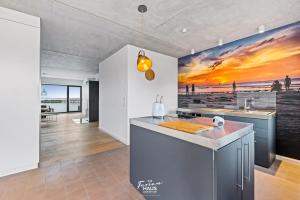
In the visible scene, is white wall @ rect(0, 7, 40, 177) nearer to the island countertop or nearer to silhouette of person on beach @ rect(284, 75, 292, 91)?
the island countertop

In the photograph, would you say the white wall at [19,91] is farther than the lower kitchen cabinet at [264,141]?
No

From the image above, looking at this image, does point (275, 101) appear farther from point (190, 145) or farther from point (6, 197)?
point (6, 197)

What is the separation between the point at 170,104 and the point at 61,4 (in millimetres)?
3826

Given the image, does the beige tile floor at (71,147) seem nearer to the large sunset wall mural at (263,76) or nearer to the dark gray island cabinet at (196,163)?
the dark gray island cabinet at (196,163)

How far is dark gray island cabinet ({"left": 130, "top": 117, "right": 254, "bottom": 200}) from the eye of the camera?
104cm

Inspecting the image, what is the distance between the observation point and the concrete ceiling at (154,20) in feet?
7.14

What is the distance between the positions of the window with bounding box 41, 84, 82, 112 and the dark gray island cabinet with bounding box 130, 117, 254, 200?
1070cm

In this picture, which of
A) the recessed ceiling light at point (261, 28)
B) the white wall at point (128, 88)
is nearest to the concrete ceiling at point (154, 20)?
the recessed ceiling light at point (261, 28)

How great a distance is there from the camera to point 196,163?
112 cm

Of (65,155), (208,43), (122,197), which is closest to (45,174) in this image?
(65,155)

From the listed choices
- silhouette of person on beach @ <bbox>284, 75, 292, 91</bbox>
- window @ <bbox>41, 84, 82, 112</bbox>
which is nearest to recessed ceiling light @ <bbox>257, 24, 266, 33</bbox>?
silhouette of person on beach @ <bbox>284, 75, 292, 91</bbox>

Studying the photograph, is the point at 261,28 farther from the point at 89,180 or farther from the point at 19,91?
the point at 19,91

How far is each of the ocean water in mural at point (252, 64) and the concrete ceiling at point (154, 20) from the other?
0.24 meters

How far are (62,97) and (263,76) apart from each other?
12044mm
